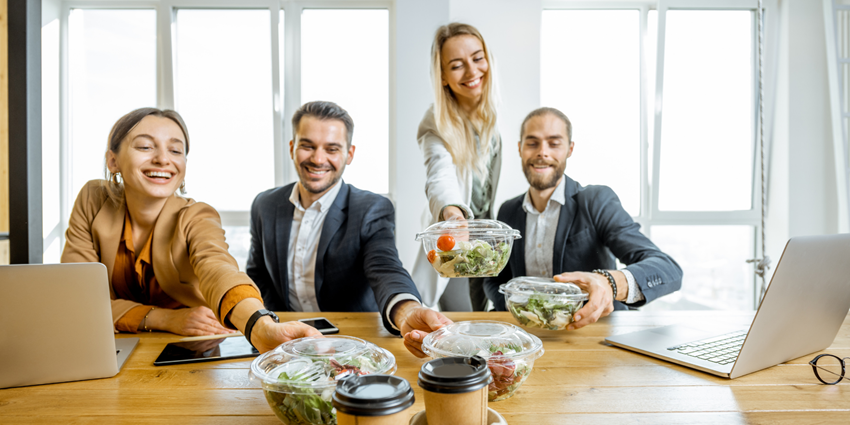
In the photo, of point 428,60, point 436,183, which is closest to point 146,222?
point 436,183

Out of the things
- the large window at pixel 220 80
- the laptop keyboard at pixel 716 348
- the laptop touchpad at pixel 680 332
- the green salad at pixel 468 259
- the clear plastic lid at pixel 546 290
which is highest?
the large window at pixel 220 80

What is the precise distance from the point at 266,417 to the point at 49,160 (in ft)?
12.2

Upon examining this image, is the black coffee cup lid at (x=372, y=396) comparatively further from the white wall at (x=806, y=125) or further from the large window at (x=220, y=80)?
the white wall at (x=806, y=125)

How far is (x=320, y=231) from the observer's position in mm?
2059

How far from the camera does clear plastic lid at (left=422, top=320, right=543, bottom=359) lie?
91 centimetres

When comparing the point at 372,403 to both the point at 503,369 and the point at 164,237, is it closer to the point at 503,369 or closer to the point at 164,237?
the point at 503,369

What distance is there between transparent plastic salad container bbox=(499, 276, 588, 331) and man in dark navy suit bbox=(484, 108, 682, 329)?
0.72 meters

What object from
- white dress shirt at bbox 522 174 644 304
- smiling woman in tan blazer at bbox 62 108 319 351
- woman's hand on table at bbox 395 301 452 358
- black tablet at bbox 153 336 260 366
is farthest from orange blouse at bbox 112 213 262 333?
white dress shirt at bbox 522 174 644 304

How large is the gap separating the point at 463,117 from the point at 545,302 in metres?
1.26

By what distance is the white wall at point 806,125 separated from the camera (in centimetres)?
350

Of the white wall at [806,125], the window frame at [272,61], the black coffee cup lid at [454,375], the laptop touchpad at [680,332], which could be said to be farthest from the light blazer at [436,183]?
the white wall at [806,125]

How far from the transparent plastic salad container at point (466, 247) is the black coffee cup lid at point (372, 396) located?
63 centimetres

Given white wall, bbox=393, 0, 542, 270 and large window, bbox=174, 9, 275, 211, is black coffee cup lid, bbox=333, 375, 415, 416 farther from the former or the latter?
large window, bbox=174, 9, 275, 211

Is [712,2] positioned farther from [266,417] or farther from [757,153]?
[266,417]
